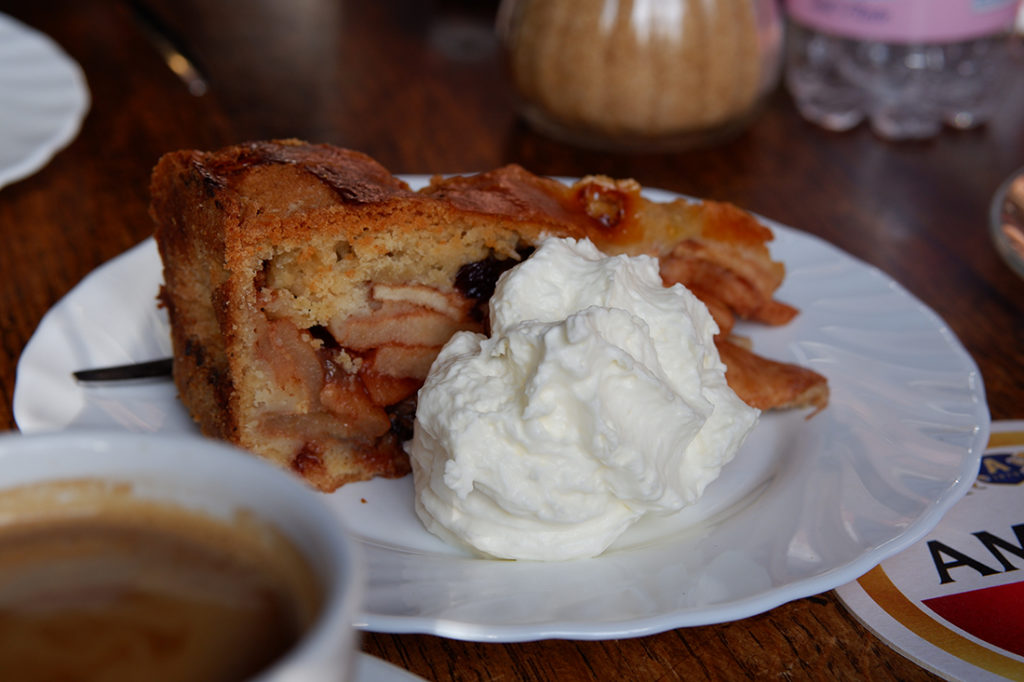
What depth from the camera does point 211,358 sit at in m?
1.68

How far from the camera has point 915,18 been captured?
2645 mm

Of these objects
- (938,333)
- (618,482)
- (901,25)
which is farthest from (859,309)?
(901,25)

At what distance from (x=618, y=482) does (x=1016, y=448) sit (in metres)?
0.76

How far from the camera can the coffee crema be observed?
782mm

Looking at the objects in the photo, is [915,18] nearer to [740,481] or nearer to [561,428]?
[740,481]

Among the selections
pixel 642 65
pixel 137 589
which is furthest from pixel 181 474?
pixel 642 65

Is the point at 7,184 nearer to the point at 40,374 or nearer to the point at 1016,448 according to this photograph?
the point at 40,374

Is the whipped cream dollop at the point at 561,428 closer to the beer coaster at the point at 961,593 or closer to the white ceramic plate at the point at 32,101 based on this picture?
the beer coaster at the point at 961,593

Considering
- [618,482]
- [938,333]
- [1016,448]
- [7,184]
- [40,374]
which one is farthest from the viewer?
[7,184]

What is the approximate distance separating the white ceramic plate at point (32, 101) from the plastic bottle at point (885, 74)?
1896 millimetres

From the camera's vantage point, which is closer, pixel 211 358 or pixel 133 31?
pixel 211 358

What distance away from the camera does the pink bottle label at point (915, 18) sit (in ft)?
8.67

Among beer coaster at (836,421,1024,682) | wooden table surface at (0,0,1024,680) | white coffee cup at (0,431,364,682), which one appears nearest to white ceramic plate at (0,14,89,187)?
wooden table surface at (0,0,1024,680)

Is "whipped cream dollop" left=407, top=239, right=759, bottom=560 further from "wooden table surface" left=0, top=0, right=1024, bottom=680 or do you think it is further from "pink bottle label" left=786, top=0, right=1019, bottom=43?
"pink bottle label" left=786, top=0, right=1019, bottom=43
